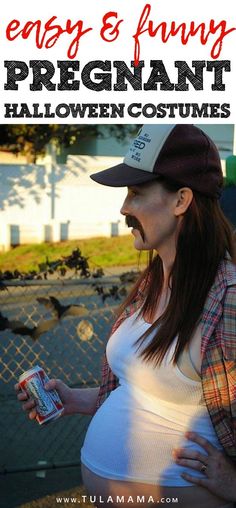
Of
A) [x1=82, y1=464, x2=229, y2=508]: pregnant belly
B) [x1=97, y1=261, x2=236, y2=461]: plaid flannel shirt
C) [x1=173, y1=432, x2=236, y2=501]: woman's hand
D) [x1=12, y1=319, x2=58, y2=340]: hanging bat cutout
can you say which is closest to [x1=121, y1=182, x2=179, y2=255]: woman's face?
[x1=97, y1=261, x2=236, y2=461]: plaid flannel shirt

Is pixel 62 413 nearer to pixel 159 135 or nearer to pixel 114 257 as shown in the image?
pixel 159 135

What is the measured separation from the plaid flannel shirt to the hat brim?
318mm

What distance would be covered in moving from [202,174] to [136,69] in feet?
25.7

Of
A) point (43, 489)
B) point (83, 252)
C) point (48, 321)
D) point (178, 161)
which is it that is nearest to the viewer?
point (178, 161)

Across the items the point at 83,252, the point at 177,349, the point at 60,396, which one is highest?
the point at 177,349

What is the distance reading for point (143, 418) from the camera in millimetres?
1846

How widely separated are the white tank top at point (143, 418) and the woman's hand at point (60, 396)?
20 cm

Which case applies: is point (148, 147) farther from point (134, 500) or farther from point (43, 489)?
point (43, 489)

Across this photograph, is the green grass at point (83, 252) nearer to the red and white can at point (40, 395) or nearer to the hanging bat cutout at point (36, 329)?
the hanging bat cutout at point (36, 329)

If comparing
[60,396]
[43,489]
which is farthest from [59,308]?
[60,396]

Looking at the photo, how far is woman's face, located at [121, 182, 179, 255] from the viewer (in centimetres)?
183

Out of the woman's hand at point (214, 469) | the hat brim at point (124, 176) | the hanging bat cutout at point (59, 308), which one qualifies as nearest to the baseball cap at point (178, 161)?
the hat brim at point (124, 176)

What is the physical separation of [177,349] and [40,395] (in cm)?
54

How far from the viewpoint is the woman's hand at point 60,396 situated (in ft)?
6.94
